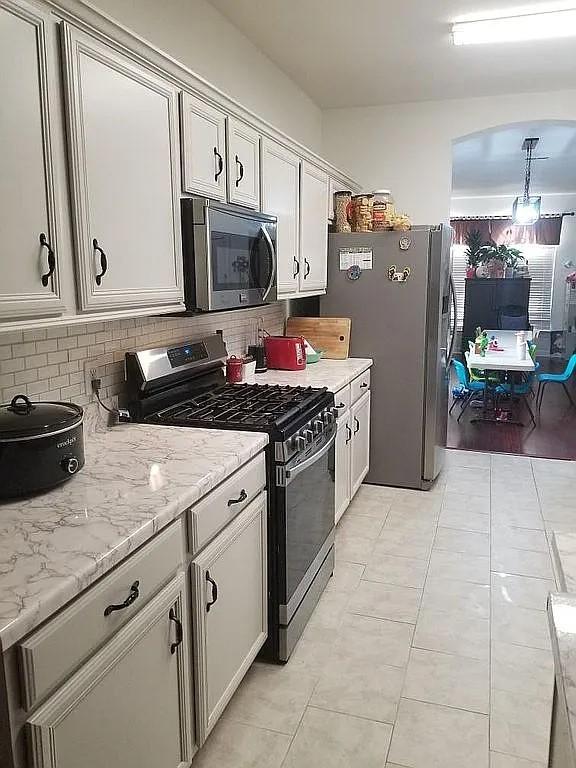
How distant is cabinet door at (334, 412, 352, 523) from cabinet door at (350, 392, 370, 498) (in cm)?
10

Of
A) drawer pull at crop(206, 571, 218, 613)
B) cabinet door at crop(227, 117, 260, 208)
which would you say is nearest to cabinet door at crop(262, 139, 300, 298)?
cabinet door at crop(227, 117, 260, 208)

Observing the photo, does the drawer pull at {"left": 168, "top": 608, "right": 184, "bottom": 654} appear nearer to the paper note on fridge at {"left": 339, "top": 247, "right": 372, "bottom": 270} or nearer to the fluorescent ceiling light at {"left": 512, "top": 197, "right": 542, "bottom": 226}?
the paper note on fridge at {"left": 339, "top": 247, "right": 372, "bottom": 270}

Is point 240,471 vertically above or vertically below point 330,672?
above

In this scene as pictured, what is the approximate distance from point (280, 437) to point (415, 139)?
3.40 m

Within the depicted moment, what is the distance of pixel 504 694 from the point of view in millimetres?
2188

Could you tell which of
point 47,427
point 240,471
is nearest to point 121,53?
point 47,427

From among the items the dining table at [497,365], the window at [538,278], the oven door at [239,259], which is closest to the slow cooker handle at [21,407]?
the oven door at [239,259]

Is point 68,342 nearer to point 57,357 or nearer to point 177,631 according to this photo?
point 57,357

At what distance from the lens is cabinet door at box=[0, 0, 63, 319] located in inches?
55.1

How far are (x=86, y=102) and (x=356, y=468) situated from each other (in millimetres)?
2680

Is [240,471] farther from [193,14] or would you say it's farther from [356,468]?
[193,14]

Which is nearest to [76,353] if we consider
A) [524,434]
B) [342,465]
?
[342,465]

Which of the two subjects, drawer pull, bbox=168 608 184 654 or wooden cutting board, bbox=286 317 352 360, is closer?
drawer pull, bbox=168 608 184 654

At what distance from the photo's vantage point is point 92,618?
4.10ft
